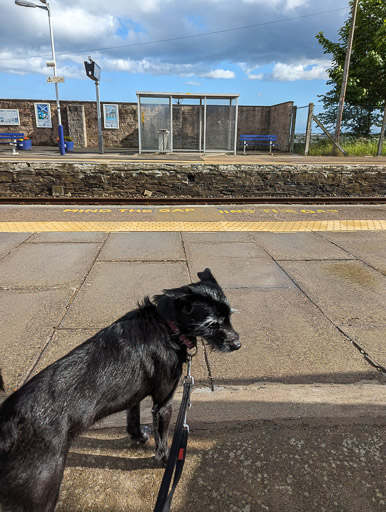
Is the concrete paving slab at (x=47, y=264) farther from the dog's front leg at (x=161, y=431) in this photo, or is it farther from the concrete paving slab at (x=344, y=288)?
the concrete paving slab at (x=344, y=288)

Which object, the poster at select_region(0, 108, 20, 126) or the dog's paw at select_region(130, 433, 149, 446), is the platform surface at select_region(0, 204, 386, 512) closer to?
the dog's paw at select_region(130, 433, 149, 446)

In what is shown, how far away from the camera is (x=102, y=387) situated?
1.72 metres

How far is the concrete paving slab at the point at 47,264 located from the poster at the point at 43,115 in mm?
20549

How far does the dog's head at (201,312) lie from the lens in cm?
197

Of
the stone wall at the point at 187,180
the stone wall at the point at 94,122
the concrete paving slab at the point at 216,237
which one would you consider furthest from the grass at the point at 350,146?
the concrete paving slab at the point at 216,237

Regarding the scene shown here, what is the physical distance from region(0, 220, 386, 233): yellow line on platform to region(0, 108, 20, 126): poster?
1940 cm

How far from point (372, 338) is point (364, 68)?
82.4 feet

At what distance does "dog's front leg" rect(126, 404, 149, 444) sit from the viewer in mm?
2242

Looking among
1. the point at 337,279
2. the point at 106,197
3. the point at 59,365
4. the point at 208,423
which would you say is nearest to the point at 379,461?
the point at 208,423

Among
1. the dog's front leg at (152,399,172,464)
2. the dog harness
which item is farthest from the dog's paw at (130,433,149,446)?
the dog harness

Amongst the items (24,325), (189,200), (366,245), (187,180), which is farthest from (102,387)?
(187,180)

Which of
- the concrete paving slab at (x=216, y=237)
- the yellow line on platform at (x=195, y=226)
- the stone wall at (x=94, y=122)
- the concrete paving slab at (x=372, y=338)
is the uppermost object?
the stone wall at (x=94, y=122)

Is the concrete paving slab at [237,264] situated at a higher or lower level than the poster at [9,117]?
lower

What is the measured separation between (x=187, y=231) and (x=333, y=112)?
21.9 meters
